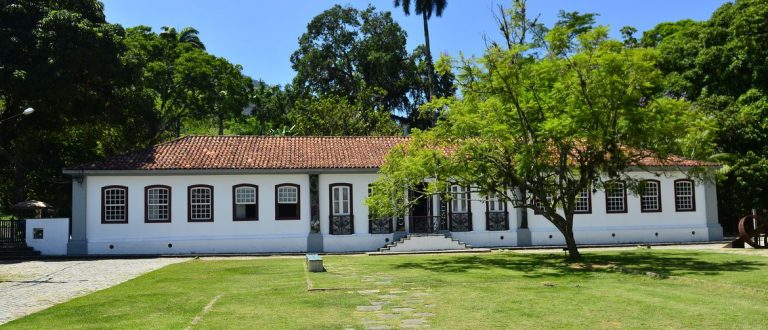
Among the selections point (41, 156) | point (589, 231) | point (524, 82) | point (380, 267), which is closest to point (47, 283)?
point (380, 267)

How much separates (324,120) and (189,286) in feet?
87.5

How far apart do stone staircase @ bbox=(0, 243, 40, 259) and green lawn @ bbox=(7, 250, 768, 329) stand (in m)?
8.98

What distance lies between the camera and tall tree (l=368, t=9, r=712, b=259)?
15789 mm

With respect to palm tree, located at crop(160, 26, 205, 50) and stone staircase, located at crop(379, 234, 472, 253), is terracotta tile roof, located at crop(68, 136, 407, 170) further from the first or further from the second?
palm tree, located at crop(160, 26, 205, 50)

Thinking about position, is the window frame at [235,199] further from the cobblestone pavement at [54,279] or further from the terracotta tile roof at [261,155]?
the cobblestone pavement at [54,279]

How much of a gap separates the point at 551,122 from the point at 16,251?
1844cm

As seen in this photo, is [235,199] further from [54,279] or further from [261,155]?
[54,279]

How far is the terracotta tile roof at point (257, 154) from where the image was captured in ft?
79.3

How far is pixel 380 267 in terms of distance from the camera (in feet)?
55.7

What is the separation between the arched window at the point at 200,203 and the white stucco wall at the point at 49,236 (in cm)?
420

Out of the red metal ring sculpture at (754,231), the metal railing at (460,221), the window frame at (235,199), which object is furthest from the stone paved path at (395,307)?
the red metal ring sculpture at (754,231)

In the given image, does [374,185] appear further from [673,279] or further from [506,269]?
[673,279]

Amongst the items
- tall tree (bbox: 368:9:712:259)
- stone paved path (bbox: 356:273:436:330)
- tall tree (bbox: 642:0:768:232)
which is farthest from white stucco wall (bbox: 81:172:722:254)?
stone paved path (bbox: 356:273:436:330)

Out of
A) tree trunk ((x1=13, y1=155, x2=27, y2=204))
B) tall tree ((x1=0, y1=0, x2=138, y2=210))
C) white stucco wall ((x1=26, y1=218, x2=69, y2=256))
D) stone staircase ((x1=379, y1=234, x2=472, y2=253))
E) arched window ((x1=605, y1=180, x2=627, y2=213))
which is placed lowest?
stone staircase ((x1=379, y1=234, x2=472, y2=253))
